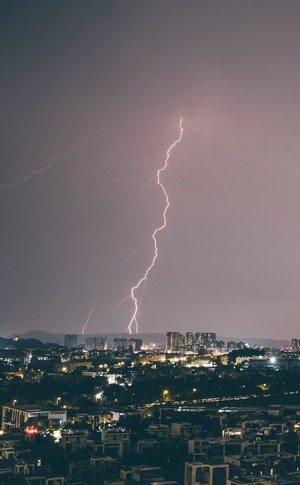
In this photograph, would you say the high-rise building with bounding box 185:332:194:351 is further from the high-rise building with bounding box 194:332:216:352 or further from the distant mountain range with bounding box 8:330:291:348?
the distant mountain range with bounding box 8:330:291:348

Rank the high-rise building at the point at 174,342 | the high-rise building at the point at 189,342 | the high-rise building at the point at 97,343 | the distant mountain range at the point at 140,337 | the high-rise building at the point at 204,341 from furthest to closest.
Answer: the distant mountain range at the point at 140,337 → the high-rise building at the point at 97,343 → the high-rise building at the point at 204,341 → the high-rise building at the point at 189,342 → the high-rise building at the point at 174,342

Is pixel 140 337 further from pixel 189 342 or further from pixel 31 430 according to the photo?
pixel 31 430

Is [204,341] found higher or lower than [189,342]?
higher

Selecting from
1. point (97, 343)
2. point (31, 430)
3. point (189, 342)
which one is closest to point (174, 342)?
point (189, 342)

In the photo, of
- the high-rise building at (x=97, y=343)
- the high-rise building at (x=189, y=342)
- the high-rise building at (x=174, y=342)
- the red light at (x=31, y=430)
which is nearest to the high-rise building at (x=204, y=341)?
the high-rise building at (x=189, y=342)

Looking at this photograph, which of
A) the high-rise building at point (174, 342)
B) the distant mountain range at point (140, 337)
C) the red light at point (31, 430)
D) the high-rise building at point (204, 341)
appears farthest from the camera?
the distant mountain range at point (140, 337)

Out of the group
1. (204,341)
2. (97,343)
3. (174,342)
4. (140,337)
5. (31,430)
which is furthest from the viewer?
(140,337)

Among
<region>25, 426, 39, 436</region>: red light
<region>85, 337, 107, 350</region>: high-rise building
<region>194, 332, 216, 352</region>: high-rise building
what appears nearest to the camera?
<region>25, 426, 39, 436</region>: red light

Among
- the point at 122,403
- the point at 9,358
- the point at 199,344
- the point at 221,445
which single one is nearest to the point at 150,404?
the point at 122,403

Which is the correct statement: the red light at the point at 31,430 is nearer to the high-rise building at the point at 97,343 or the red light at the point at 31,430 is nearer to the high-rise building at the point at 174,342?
the high-rise building at the point at 174,342

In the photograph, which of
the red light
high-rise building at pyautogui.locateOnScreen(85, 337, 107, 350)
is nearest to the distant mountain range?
high-rise building at pyautogui.locateOnScreen(85, 337, 107, 350)

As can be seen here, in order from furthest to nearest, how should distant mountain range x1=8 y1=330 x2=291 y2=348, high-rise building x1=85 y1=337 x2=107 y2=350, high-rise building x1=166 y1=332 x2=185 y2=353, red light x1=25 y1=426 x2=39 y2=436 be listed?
distant mountain range x1=8 y1=330 x2=291 y2=348
high-rise building x1=85 y1=337 x2=107 y2=350
high-rise building x1=166 y1=332 x2=185 y2=353
red light x1=25 y1=426 x2=39 y2=436
